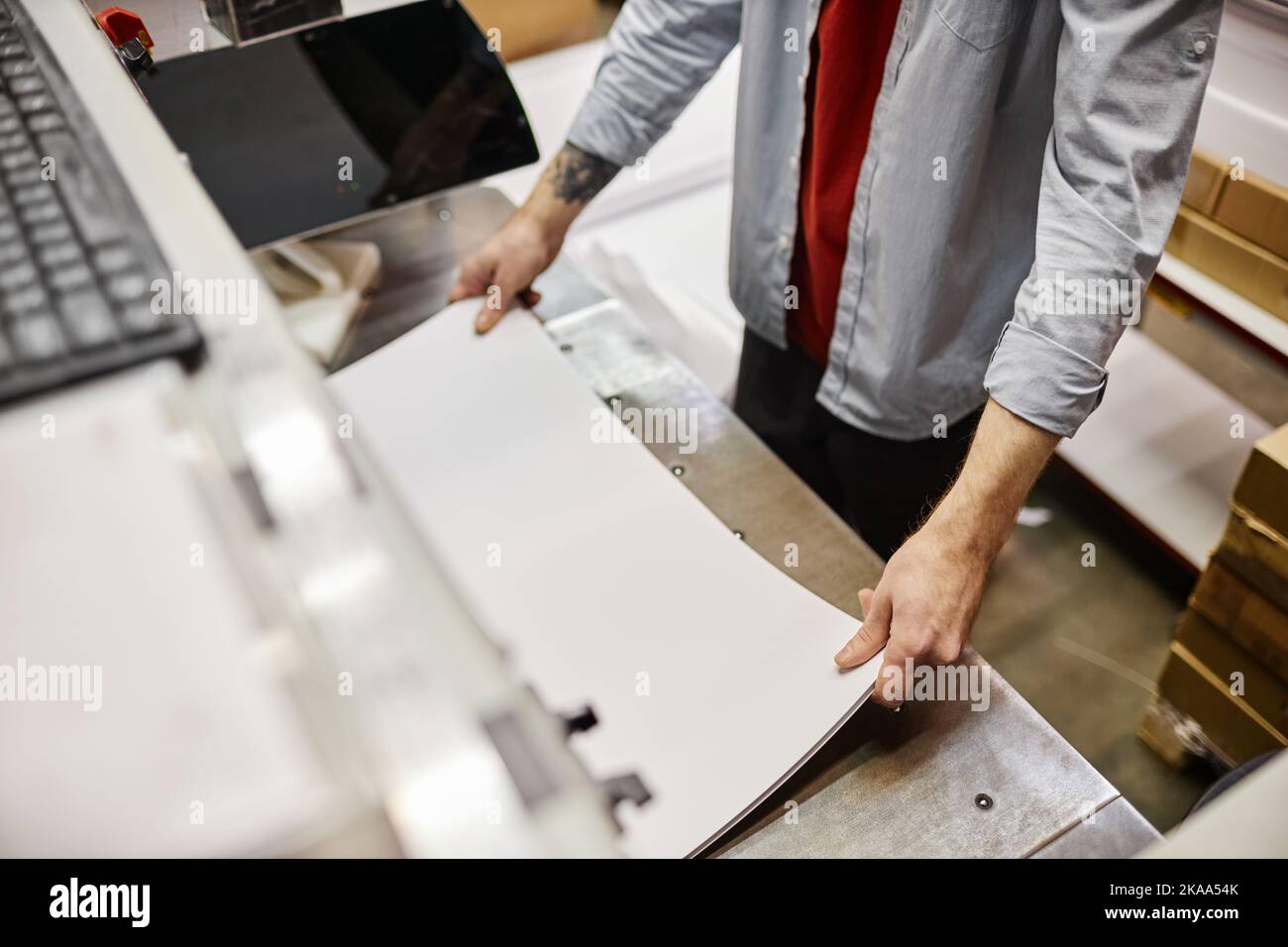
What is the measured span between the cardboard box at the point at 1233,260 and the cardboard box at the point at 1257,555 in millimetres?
407

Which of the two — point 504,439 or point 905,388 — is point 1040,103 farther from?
point 504,439

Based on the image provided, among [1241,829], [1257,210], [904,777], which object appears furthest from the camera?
[1257,210]

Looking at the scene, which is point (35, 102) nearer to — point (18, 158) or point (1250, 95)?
point (18, 158)

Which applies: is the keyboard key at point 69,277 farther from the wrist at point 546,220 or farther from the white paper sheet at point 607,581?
the wrist at point 546,220

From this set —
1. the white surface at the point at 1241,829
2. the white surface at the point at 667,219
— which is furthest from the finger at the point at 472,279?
the white surface at the point at 1241,829

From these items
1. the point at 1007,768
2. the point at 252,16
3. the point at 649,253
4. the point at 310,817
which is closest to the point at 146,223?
the point at 310,817

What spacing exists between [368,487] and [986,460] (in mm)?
616

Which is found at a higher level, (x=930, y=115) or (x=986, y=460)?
(x=930, y=115)

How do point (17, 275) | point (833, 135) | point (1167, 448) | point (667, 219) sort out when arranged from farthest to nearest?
point (667, 219) < point (1167, 448) < point (833, 135) < point (17, 275)

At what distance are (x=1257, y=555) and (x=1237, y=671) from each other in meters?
0.24

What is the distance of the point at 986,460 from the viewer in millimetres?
930

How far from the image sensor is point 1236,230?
5.33ft

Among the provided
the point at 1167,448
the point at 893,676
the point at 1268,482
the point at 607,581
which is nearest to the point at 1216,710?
the point at 1268,482

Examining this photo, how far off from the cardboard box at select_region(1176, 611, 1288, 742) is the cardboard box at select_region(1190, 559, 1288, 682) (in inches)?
0.7
